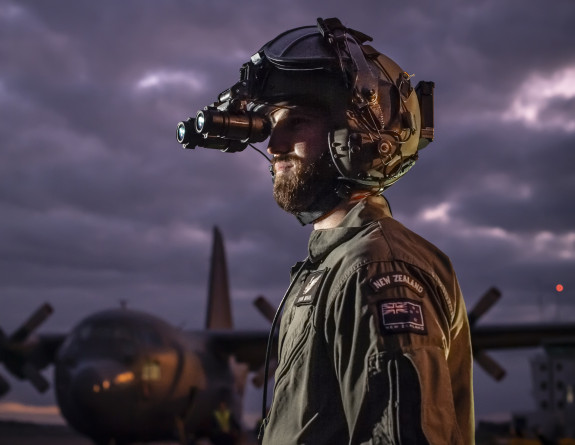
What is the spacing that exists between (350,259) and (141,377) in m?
14.8

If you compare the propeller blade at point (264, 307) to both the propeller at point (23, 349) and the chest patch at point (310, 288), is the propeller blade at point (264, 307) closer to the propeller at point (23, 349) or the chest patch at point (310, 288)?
the propeller at point (23, 349)

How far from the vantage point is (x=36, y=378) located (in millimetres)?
21922

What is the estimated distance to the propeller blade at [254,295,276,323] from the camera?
23969mm

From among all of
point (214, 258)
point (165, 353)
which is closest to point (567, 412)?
point (214, 258)

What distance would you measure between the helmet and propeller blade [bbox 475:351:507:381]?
19.8m

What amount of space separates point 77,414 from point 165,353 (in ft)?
8.54

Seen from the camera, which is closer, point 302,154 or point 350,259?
point 350,259

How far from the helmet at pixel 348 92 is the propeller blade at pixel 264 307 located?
2142 cm

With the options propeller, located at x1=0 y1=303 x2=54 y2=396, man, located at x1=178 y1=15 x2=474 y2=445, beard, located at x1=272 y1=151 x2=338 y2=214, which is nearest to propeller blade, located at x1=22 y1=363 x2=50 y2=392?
propeller, located at x1=0 y1=303 x2=54 y2=396

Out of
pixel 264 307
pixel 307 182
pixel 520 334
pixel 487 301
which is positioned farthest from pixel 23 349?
pixel 307 182

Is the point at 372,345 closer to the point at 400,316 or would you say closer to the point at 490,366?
the point at 400,316

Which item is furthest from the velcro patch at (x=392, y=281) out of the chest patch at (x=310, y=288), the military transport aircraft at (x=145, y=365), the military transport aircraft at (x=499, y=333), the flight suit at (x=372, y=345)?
the military transport aircraft at (x=499, y=333)

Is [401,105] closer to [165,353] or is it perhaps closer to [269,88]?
[269,88]

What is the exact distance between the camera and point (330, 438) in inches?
80.5
